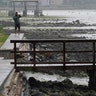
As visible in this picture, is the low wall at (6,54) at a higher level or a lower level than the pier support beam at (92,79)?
higher

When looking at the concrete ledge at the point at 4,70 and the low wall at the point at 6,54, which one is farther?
the low wall at the point at 6,54

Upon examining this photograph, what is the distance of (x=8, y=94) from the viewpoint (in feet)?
48.8

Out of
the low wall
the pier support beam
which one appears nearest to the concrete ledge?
Result: the low wall

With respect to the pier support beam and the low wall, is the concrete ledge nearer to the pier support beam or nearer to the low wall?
the low wall

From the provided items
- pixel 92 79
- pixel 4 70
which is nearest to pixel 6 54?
pixel 4 70

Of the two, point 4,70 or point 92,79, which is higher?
point 4,70

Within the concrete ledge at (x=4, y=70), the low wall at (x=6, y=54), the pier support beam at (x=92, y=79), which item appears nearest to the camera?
the concrete ledge at (x=4, y=70)

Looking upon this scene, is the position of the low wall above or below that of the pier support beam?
above

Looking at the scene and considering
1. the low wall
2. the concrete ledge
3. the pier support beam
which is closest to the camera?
the concrete ledge

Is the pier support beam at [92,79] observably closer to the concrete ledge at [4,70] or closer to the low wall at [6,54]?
the concrete ledge at [4,70]

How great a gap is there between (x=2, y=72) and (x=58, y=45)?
23321 millimetres

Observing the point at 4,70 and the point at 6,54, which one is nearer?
the point at 4,70

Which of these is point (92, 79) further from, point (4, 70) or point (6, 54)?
point (6, 54)

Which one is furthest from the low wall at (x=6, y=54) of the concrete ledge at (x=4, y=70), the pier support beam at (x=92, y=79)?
the pier support beam at (x=92, y=79)
